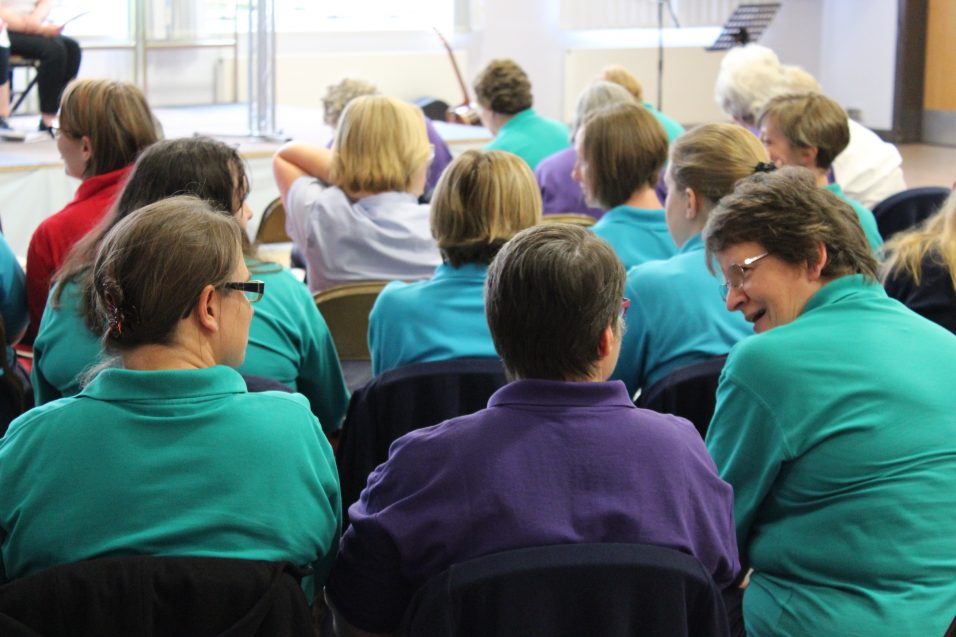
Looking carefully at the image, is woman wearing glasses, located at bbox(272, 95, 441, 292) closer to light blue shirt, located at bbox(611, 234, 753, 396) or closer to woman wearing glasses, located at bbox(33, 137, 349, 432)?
woman wearing glasses, located at bbox(33, 137, 349, 432)

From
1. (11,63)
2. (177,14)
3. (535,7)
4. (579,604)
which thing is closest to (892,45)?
(535,7)

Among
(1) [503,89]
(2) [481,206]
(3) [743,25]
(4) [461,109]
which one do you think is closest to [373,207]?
(2) [481,206]

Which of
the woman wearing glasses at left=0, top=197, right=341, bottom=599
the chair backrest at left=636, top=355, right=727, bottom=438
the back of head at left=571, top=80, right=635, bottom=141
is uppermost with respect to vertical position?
the back of head at left=571, top=80, right=635, bottom=141

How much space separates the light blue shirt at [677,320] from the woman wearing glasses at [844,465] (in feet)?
1.67

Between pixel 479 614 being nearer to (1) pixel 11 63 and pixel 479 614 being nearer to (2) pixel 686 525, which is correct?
(2) pixel 686 525

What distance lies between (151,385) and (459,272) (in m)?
0.97

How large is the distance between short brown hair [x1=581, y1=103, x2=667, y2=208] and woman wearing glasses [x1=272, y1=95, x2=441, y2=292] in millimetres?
475

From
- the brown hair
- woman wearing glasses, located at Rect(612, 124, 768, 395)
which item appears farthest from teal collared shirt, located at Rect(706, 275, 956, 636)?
the brown hair

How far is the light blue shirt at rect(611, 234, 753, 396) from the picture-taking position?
87.7 inches

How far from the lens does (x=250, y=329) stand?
7.11 feet

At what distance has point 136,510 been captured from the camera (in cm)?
131

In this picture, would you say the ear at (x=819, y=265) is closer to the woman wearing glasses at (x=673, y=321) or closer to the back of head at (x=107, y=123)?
the woman wearing glasses at (x=673, y=321)

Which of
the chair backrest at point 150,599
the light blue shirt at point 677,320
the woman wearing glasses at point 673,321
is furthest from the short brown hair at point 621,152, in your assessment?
the chair backrest at point 150,599

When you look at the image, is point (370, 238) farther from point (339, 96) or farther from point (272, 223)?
point (339, 96)
